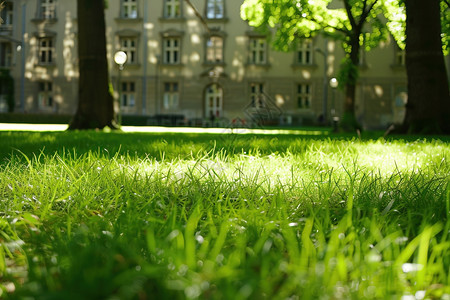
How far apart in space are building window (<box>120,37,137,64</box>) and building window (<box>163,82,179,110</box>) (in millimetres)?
3081

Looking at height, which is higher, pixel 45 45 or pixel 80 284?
pixel 45 45

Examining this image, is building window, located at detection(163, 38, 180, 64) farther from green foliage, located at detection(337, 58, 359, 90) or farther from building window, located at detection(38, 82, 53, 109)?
green foliage, located at detection(337, 58, 359, 90)

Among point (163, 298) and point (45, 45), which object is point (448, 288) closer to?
point (163, 298)

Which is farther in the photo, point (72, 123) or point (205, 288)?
point (72, 123)

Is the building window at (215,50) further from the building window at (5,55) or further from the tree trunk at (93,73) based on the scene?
the tree trunk at (93,73)

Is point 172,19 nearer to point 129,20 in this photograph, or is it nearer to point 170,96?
point 129,20

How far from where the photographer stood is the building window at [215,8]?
35594mm

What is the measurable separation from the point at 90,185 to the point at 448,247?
6.18 ft

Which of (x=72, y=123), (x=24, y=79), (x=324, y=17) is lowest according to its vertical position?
(x=72, y=123)

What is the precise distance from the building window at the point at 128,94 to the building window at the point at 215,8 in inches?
294

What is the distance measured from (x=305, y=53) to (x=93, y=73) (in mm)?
23508

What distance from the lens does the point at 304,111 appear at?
35.3 meters

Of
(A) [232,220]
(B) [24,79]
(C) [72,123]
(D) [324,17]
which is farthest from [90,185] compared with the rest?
(B) [24,79]

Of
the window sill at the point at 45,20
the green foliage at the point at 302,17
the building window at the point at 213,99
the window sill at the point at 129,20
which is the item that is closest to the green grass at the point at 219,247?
the green foliage at the point at 302,17
